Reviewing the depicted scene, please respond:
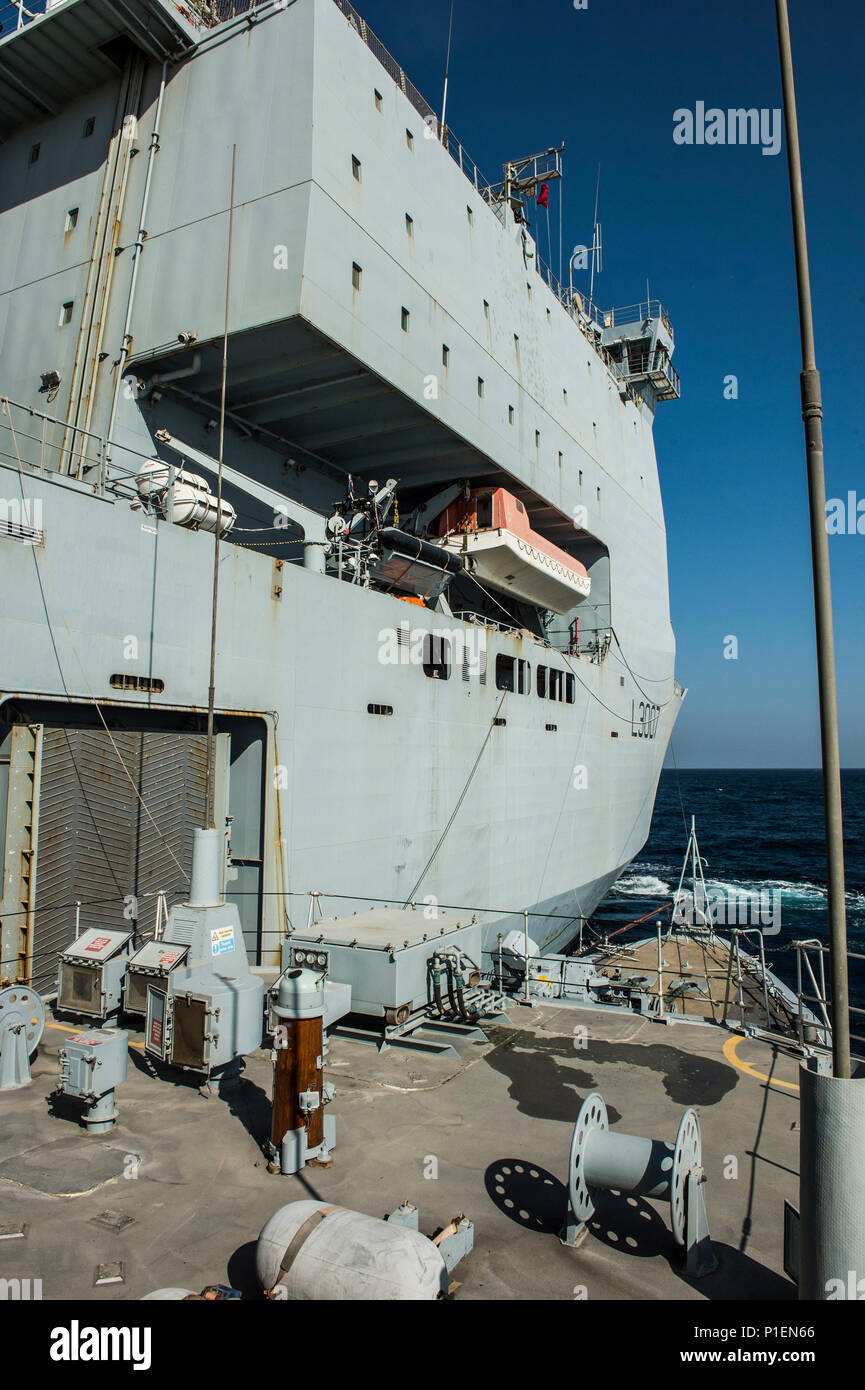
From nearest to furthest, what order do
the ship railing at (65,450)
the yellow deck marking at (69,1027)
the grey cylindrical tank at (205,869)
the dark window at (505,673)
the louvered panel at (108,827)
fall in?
1. the grey cylindrical tank at (205,869)
2. the yellow deck marking at (69,1027)
3. the louvered panel at (108,827)
4. the ship railing at (65,450)
5. the dark window at (505,673)

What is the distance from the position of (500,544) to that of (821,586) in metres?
13.6

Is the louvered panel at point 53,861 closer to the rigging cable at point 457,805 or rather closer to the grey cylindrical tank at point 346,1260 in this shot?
the grey cylindrical tank at point 346,1260

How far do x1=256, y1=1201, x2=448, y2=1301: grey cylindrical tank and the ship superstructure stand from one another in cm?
565

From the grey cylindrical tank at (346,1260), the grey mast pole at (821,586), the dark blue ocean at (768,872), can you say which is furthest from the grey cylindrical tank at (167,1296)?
the dark blue ocean at (768,872)

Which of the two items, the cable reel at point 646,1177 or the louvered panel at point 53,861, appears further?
the louvered panel at point 53,861

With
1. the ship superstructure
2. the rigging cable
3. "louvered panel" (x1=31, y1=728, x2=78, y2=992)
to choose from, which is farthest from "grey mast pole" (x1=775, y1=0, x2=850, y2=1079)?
the rigging cable

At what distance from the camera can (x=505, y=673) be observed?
1812 centimetres

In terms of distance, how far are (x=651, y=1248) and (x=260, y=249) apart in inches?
488

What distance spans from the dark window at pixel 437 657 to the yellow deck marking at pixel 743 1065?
8.10 metres

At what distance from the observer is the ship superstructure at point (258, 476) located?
8.55m

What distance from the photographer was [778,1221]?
4332mm

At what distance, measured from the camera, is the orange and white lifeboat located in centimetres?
1652
